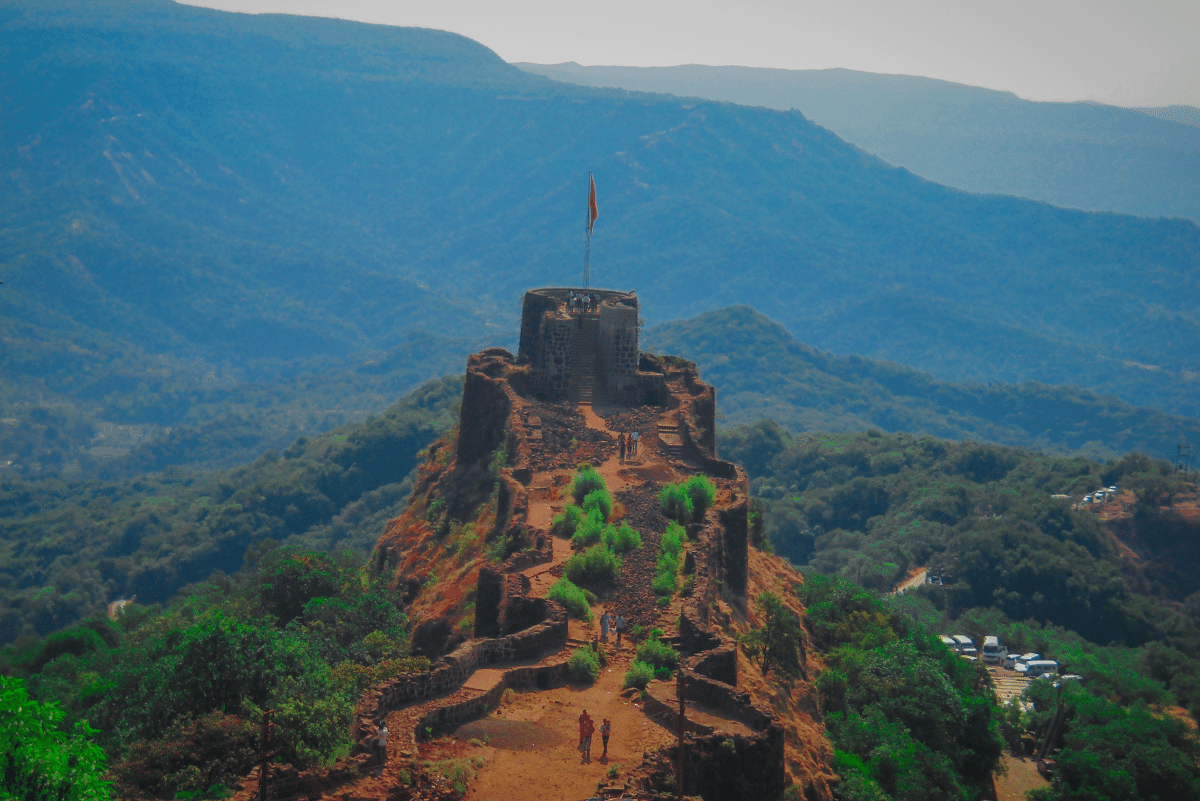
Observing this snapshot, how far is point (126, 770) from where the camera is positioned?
17.1 metres

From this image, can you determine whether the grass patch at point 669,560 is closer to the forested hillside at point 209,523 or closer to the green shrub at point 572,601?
the green shrub at point 572,601

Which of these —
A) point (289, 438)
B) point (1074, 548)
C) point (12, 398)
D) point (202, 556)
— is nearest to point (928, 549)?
point (1074, 548)

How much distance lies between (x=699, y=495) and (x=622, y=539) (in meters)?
4.60

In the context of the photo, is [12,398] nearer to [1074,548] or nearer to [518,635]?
[1074,548]

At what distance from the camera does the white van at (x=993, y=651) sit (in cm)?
6234

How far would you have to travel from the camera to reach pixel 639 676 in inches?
811

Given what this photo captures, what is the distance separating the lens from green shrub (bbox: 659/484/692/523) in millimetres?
31062

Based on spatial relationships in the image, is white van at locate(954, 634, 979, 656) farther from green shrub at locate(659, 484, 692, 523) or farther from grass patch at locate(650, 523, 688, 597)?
grass patch at locate(650, 523, 688, 597)

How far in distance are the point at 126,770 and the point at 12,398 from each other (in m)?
196

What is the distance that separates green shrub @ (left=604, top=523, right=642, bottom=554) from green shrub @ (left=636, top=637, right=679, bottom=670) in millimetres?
5957

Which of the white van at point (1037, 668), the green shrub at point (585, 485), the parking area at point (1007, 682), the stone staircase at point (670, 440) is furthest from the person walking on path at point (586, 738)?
the white van at point (1037, 668)

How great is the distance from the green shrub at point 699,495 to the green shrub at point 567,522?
3416 millimetres

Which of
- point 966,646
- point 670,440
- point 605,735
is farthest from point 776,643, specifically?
point 966,646

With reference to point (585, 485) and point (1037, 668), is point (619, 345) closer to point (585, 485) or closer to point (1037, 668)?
point (585, 485)
